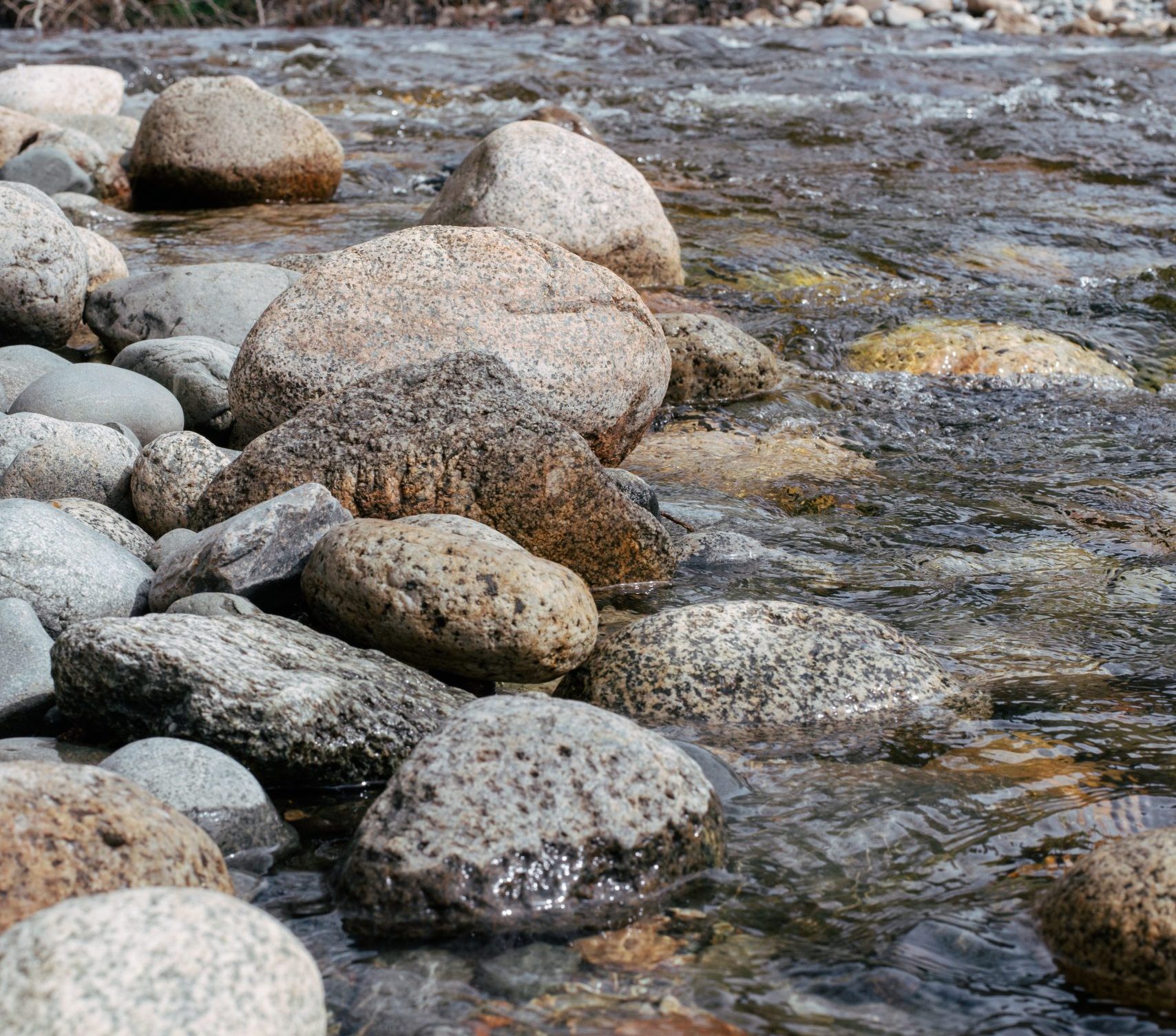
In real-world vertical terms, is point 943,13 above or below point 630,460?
above

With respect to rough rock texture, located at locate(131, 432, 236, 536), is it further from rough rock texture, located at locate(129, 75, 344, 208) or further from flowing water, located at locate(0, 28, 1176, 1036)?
rough rock texture, located at locate(129, 75, 344, 208)

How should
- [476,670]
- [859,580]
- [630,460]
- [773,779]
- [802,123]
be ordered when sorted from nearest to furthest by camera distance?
[773,779]
[476,670]
[859,580]
[630,460]
[802,123]

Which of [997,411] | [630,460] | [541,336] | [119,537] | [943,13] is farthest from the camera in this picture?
[943,13]

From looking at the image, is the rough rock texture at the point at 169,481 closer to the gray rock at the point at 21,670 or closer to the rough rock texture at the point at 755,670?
the gray rock at the point at 21,670

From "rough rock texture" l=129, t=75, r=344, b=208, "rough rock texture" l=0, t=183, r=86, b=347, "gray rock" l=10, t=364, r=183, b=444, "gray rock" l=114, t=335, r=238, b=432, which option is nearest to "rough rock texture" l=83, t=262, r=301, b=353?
"rough rock texture" l=0, t=183, r=86, b=347

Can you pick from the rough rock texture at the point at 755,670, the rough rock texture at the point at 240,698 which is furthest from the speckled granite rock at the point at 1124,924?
the rough rock texture at the point at 240,698

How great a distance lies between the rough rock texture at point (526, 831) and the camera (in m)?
2.96

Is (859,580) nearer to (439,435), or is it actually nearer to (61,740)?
(439,435)

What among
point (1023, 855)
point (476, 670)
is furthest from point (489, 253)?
point (1023, 855)

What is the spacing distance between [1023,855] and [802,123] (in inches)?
451

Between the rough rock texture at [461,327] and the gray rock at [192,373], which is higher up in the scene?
the rough rock texture at [461,327]

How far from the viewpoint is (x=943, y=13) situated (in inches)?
843

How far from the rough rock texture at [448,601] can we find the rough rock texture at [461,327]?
1.52m

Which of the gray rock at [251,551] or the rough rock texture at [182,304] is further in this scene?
the rough rock texture at [182,304]
